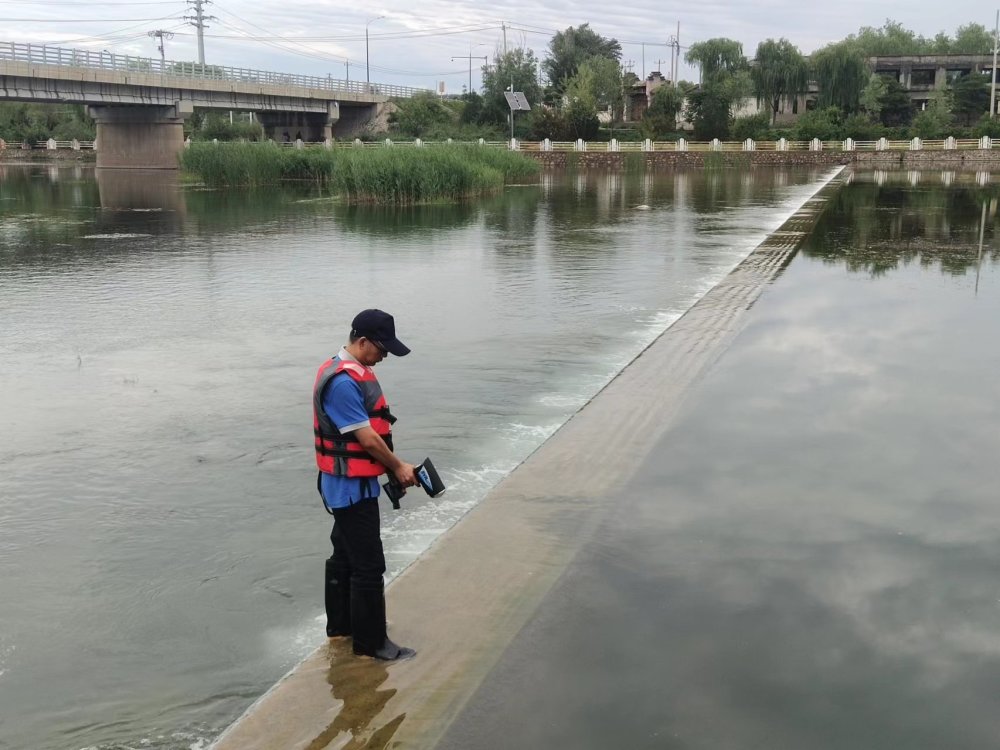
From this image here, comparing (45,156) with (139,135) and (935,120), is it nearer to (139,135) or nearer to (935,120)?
(139,135)

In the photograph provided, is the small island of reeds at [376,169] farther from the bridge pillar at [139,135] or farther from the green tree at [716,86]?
the green tree at [716,86]

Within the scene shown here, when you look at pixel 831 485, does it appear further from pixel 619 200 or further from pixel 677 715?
pixel 619 200

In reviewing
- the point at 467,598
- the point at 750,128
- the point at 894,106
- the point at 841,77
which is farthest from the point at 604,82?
the point at 467,598

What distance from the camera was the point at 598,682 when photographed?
4352 millimetres

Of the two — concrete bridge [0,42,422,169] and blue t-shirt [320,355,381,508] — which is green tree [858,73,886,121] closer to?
concrete bridge [0,42,422,169]

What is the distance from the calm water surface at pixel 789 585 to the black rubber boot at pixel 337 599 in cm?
79

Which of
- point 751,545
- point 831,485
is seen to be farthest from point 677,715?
point 831,485

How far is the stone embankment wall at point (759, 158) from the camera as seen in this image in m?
58.4

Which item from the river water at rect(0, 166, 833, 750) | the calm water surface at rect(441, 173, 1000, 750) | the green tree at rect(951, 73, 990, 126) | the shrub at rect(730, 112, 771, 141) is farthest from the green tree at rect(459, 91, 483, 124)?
the calm water surface at rect(441, 173, 1000, 750)

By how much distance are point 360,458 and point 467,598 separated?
3.64 feet

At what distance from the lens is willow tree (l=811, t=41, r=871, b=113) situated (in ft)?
264

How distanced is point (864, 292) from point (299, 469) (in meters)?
9.14

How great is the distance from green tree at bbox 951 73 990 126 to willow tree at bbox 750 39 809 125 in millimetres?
11569

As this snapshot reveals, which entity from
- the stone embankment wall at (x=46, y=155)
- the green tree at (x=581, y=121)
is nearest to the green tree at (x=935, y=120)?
the green tree at (x=581, y=121)
